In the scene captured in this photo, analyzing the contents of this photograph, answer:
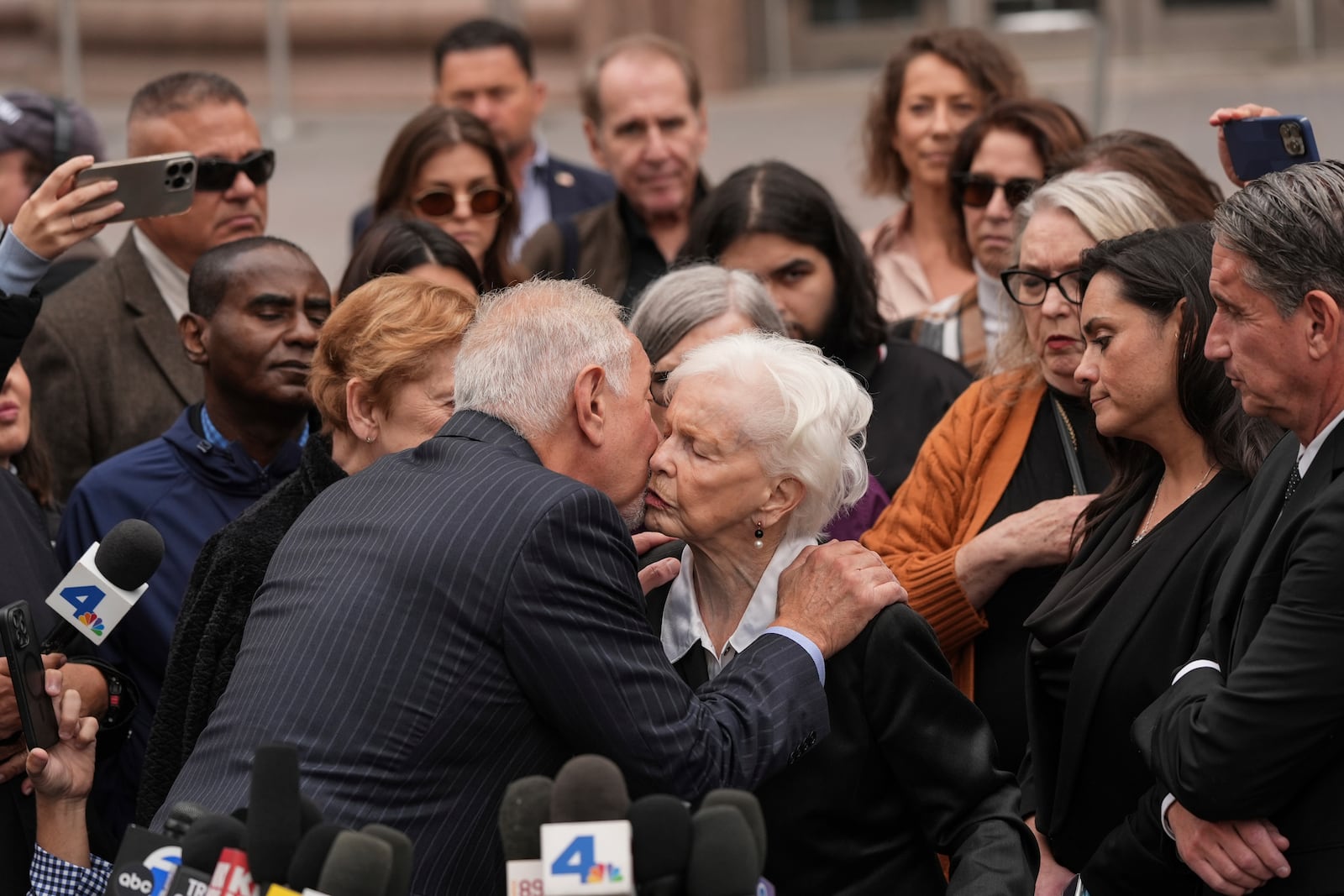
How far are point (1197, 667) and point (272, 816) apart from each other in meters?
1.52

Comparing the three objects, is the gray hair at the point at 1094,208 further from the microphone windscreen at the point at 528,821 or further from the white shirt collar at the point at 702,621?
the microphone windscreen at the point at 528,821

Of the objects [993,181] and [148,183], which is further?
[993,181]

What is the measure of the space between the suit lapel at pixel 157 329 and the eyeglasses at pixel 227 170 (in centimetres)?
29

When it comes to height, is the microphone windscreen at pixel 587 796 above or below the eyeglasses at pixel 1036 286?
below

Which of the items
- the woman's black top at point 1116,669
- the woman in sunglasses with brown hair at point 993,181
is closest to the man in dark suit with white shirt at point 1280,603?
the woman's black top at point 1116,669

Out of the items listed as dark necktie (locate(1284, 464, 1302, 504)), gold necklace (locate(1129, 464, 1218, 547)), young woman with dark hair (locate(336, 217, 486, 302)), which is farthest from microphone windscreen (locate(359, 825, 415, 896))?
young woman with dark hair (locate(336, 217, 486, 302))

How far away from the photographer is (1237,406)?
3332 millimetres

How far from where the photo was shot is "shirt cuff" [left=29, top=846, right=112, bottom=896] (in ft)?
10.9

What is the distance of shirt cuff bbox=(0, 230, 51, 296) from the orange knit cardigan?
187 cm

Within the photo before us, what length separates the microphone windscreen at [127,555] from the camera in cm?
323

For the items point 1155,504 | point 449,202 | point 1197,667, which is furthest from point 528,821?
point 449,202

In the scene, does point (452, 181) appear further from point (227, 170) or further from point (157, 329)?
point (157, 329)

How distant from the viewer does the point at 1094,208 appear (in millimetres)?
3906

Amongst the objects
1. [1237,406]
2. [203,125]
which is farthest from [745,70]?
[1237,406]
